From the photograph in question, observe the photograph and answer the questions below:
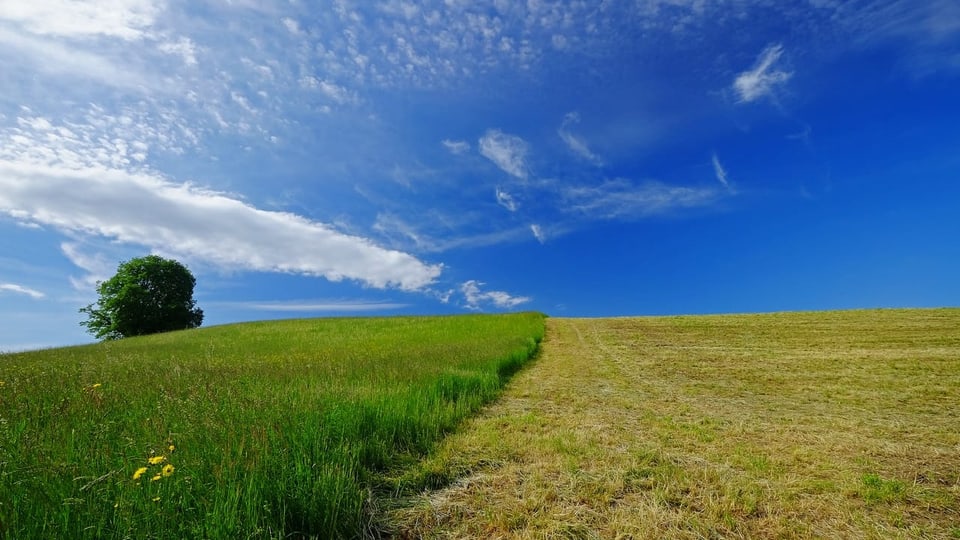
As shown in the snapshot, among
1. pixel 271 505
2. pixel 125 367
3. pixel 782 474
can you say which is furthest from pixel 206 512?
pixel 125 367

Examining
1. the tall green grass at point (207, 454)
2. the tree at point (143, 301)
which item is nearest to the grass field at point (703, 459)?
the tall green grass at point (207, 454)

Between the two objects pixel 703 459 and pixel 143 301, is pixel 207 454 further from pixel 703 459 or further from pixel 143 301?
pixel 143 301

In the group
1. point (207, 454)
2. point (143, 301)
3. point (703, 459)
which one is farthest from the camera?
point (143, 301)

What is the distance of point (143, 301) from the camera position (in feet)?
152

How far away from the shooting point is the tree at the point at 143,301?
45562 millimetres

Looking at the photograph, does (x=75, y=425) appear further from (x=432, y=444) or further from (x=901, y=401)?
(x=901, y=401)

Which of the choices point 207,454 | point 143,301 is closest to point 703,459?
point 207,454

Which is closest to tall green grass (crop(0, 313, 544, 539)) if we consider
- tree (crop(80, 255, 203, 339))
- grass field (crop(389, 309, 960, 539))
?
grass field (crop(389, 309, 960, 539))

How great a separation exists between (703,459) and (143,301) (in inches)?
2204

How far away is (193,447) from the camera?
3.88 meters

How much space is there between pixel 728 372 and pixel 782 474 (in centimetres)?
934

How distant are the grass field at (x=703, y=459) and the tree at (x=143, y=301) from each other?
163ft

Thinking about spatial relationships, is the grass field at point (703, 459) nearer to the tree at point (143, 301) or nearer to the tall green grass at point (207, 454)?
the tall green grass at point (207, 454)

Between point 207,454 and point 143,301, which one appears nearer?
point 207,454
